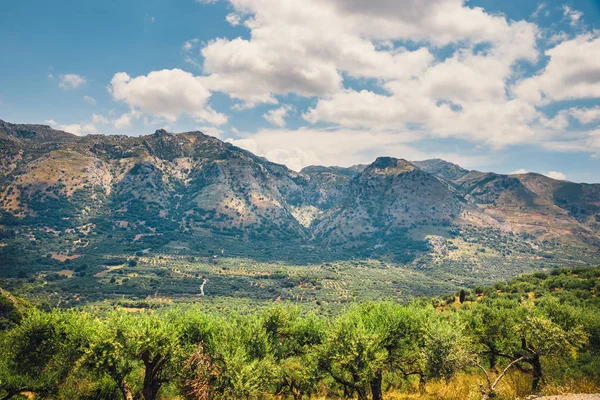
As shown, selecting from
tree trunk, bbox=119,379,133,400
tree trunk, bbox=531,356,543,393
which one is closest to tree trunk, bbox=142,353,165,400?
tree trunk, bbox=119,379,133,400

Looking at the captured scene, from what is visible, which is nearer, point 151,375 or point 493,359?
point 151,375

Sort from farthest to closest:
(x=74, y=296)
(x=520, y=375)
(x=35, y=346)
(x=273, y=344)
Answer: (x=74, y=296)
(x=273, y=344)
(x=35, y=346)
(x=520, y=375)

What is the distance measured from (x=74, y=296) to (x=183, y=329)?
6920 inches

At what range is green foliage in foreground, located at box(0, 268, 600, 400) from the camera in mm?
26484

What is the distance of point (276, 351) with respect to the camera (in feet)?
113

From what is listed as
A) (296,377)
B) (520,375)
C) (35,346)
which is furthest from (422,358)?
(35,346)

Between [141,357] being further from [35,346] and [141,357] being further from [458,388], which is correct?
[458,388]

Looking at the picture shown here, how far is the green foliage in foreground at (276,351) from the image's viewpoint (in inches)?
A: 1043

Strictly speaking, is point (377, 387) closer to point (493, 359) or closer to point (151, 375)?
point (493, 359)

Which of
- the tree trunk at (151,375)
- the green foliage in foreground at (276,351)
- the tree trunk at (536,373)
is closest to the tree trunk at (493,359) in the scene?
the green foliage in foreground at (276,351)

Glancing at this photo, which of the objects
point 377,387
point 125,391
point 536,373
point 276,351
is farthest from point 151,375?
point 536,373

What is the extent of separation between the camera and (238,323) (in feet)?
120

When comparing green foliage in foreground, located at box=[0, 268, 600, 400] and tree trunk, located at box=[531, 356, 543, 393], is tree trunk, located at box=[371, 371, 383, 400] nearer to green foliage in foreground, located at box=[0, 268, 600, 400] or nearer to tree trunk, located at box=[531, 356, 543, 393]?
green foliage in foreground, located at box=[0, 268, 600, 400]

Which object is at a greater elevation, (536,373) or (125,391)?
(536,373)
